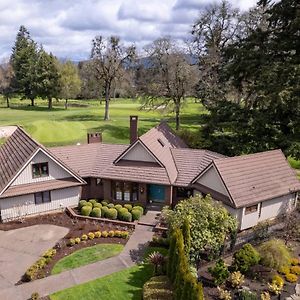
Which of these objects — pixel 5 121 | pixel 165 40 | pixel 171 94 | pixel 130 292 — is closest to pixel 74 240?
pixel 130 292

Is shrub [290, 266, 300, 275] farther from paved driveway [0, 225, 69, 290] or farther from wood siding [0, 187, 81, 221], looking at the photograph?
wood siding [0, 187, 81, 221]

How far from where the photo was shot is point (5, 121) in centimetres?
6122

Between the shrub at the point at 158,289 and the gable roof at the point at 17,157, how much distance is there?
43.4 feet

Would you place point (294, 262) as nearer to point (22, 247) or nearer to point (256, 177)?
point (256, 177)

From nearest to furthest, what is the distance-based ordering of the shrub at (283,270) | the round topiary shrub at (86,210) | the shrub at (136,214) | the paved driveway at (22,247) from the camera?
the shrub at (283,270)
the paved driveway at (22,247)
the shrub at (136,214)
the round topiary shrub at (86,210)

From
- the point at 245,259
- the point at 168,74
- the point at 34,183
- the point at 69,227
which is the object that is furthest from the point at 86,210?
the point at 168,74

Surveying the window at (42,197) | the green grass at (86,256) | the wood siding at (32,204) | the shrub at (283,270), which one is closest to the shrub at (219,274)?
the shrub at (283,270)

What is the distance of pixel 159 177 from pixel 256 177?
786 centimetres

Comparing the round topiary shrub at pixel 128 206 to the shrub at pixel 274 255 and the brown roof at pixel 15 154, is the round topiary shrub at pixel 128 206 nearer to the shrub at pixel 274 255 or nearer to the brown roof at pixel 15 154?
the brown roof at pixel 15 154

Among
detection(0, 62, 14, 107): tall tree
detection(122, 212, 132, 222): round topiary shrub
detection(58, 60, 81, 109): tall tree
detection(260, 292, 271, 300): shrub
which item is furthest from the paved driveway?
detection(0, 62, 14, 107): tall tree

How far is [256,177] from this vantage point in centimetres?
2728

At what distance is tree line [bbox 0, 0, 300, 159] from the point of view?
1230 inches

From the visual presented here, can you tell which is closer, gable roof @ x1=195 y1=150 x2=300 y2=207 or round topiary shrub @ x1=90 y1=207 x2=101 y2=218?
gable roof @ x1=195 y1=150 x2=300 y2=207

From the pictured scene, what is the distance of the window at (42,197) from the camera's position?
94.6 feet
